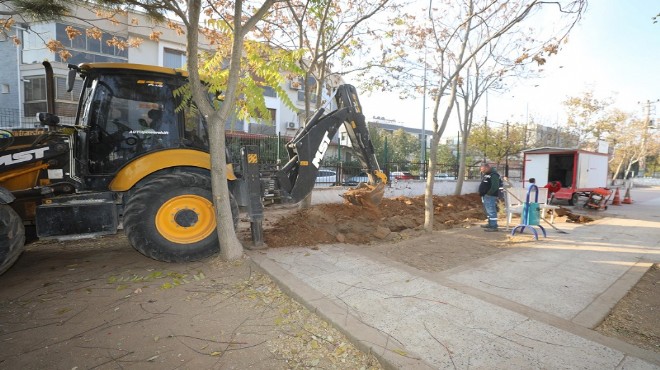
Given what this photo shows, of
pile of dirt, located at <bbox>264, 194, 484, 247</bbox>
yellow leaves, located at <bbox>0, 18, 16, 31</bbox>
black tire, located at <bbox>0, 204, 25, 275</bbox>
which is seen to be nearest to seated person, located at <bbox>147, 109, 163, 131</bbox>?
black tire, located at <bbox>0, 204, 25, 275</bbox>

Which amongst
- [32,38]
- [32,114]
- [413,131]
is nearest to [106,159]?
[32,114]

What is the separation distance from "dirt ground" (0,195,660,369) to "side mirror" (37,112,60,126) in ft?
6.64

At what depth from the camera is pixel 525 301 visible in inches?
156

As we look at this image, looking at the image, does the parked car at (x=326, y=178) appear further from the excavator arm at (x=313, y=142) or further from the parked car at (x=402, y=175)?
the excavator arm at (x=313, y=142)

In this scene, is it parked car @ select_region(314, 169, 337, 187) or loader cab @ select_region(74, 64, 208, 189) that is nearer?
loader cab @ select_region(74, 64, 208, 189)

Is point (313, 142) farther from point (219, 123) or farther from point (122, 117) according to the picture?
point (122, 117)

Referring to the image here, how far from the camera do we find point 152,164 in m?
4.88

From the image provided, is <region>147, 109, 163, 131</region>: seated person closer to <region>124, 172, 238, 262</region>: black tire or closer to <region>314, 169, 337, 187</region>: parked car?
<region>124, 172, 238, 262</region>: black tire

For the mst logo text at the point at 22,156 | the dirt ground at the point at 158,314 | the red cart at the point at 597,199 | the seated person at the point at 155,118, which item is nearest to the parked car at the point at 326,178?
the dirt ground at the point at 158,314

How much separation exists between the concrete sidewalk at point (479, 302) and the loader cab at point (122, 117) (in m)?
2.38

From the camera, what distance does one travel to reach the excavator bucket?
799cm

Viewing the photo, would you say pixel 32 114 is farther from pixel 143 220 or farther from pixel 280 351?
pixel 280 351

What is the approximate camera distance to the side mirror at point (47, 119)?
13.9 feet

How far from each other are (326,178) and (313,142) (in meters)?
5.48
